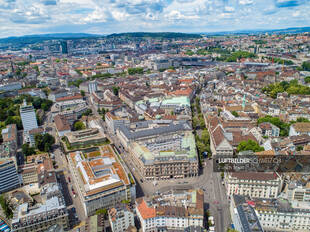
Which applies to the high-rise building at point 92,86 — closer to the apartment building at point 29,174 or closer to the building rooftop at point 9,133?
the building rooftop at point 9,133

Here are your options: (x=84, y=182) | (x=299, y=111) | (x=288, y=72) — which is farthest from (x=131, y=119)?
(x=288, y=72)

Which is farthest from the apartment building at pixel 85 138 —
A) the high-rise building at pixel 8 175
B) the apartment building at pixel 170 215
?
the apartment building at pixel 170 215

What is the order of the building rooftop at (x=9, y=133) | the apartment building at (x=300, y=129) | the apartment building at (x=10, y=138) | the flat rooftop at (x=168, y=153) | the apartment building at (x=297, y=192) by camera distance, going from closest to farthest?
the apartment building at (x=297, y=192)
the flat rooftop at (x=168, y=153)
the apartment building at (x=10, y=138)
the apartment building at (x=300, y=129)
the building rooftop at (x=9, y=133)

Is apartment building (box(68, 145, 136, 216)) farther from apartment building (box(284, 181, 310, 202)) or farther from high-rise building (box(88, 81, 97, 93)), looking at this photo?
high-rise building (box(88, 81, 97, 93))

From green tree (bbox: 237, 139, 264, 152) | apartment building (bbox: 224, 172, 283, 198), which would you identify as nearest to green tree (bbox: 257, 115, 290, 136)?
green tree (bbox: 237, 139, 264, 152)

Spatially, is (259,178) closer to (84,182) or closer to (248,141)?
(248,141)

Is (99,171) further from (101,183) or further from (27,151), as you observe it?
(27,151)
